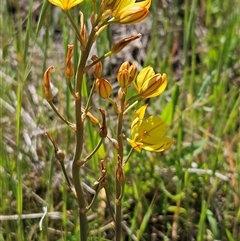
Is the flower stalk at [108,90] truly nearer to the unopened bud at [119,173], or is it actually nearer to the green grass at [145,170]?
the unopened bud at [119,173]

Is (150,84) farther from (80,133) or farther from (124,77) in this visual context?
(80,133)

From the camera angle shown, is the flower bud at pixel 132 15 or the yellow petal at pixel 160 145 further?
the yellow petal at pixel 160 145

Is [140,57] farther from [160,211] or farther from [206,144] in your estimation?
[160,211]

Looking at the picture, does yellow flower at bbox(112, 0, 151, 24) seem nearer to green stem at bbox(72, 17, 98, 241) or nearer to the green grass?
green stem at bbox(72, 17, 98, 241)

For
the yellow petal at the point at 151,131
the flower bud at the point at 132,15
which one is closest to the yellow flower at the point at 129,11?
the flower bud at the point at 132,15

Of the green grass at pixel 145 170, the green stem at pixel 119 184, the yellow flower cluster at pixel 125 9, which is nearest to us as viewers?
the yellow flower cluster at pixel 125 9

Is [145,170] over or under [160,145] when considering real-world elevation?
under

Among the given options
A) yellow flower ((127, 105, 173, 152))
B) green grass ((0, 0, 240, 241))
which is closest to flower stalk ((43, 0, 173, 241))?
yellow flower ((127, 105, 173, 152))

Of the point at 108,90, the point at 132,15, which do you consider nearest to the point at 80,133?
the point at 108,90
